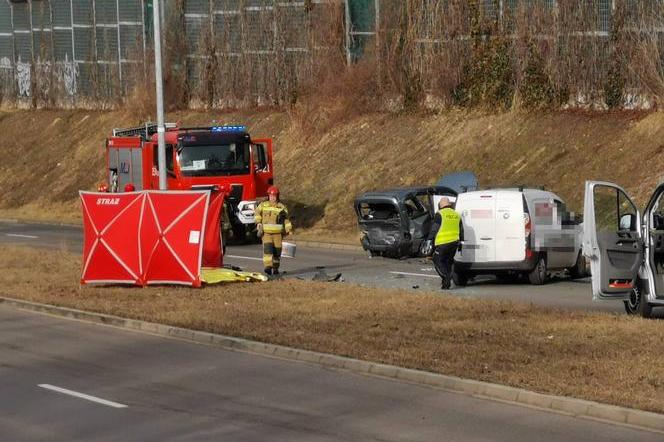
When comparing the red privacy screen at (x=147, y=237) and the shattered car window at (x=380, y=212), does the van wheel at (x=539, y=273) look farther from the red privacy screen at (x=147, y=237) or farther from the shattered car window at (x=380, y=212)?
the shattered car window at (x=380, y=212)

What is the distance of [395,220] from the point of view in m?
29.3

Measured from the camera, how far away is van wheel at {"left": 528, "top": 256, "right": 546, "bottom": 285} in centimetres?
2348

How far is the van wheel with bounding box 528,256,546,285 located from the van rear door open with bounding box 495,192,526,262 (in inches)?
17.8

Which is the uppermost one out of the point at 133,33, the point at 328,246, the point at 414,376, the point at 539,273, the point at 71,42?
the point at 133,33

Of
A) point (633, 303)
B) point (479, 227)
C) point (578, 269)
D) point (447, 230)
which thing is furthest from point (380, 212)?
point (633, 303)

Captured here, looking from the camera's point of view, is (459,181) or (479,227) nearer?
(479,227)

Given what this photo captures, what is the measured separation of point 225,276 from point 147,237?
4.78 feet

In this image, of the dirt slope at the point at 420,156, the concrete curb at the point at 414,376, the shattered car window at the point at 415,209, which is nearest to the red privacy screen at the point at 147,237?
the concrete curb at the point at 414,376

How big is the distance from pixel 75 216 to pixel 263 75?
8.80 m

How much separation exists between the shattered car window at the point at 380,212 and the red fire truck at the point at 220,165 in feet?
20.6

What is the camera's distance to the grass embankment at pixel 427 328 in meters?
13.0

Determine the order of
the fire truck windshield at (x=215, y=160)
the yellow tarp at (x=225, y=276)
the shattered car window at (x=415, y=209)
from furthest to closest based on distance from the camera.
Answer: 1. the fire truck windshield at (x=215, y=160)
2. the shattered car window at (x=415, y=209)
3. the yellow tarp at (x=225, y=276)

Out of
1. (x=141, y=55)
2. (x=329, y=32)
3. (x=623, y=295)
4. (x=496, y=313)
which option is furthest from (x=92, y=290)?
(x=141, y=55)

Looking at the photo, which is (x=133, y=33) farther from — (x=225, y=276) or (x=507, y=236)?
(x=507, y=236)
